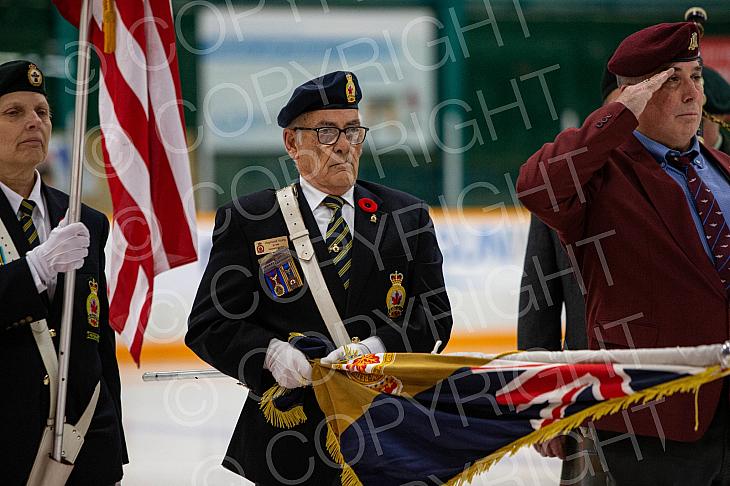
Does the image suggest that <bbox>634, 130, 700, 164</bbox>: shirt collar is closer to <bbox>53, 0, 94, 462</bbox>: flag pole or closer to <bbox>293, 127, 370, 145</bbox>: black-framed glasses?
<bbox>293, 127, 370, 145</bbox>: black-framed glasses

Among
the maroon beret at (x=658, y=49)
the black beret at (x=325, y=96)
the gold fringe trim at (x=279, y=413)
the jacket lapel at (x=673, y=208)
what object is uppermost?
the black beret at (x=325, y=96)

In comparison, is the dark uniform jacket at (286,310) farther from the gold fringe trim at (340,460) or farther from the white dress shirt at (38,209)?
the white dress shirt at (38,209)

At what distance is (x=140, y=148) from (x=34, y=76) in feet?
1.25

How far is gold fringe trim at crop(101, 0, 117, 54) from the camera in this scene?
3.23m

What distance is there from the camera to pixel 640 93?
2580mm

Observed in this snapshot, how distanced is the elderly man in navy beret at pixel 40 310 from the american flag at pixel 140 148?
4.1 inches

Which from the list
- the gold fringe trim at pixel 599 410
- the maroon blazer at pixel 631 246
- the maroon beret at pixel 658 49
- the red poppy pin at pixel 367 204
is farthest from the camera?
the red poppy pin at pixel 367 204

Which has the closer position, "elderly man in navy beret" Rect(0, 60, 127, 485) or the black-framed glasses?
"elderly man in navy beret" Rect(0, 60, 127, 485)

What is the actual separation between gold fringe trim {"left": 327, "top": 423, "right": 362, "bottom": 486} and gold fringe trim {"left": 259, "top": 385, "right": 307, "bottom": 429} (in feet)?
0.34

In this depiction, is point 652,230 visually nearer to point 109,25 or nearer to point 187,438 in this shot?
point 109,25

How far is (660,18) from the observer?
1249cm

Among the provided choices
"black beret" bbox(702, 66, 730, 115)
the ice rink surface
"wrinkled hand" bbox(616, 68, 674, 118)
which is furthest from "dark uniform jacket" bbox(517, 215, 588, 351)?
the ice rink surface

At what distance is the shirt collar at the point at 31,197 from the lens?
9.86ft

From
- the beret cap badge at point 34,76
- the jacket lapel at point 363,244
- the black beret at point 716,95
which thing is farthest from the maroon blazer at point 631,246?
the black beret at point 716,95
